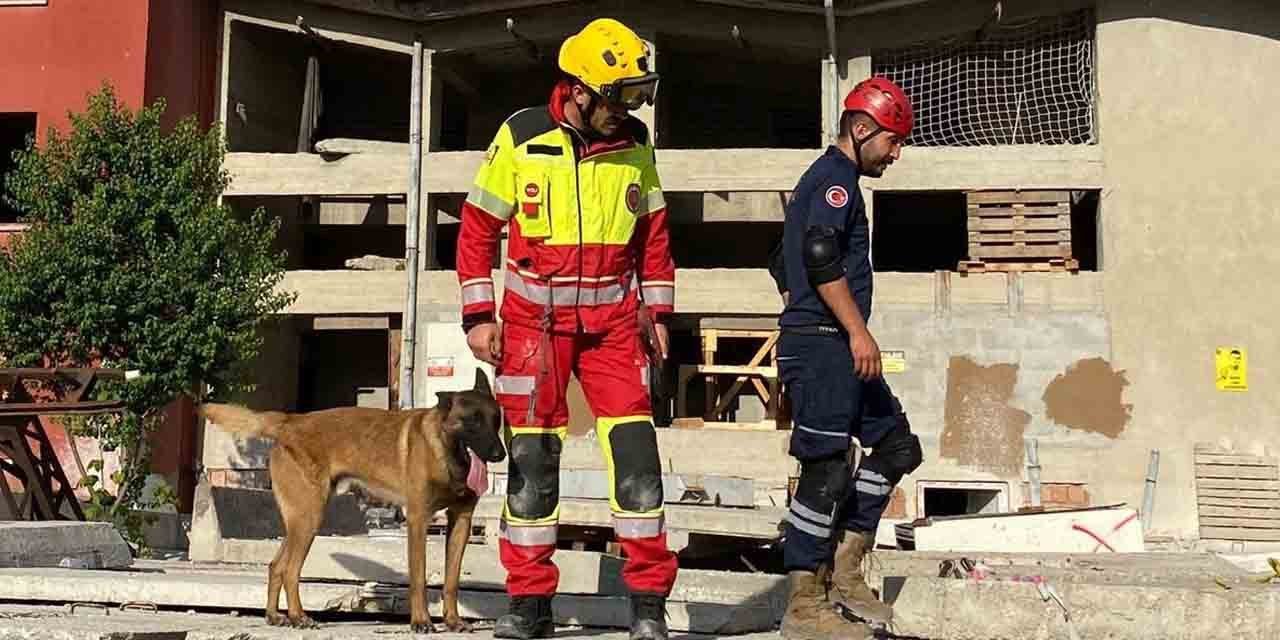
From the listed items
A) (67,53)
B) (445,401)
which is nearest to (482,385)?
(445,401)

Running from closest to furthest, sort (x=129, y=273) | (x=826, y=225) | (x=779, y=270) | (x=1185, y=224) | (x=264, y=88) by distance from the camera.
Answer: (x=826, y=225) < (x=779, y=270) < (x=129, y=273) < (x=1185, y=224) < (x=264, y=88)

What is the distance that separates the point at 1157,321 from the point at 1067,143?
3.15 meters

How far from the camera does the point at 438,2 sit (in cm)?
2148

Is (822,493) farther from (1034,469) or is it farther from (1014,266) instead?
(1014,266)

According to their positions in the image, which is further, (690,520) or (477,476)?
(690,520)

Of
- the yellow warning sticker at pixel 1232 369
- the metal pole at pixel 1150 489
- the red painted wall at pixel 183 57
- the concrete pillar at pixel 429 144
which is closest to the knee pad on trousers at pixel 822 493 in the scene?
the metal pole at pixel 1150 489

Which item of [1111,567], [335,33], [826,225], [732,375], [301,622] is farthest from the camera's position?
[335,33]

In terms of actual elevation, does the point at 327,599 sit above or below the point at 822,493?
below

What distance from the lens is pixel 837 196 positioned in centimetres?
456

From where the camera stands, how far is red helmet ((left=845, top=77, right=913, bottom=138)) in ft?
15.4

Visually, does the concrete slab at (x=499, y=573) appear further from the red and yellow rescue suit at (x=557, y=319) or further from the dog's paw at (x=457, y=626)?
the red and yellow rescue suit at (x=557, y=319)

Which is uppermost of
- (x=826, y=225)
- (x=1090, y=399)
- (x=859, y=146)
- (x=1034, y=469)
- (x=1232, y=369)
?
(x=859, y=146)

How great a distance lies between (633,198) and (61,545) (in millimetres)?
4231

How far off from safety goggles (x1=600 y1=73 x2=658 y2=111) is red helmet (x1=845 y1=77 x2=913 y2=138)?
81 cm
